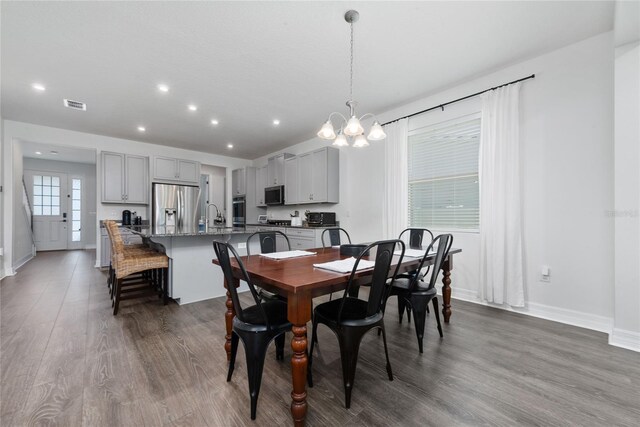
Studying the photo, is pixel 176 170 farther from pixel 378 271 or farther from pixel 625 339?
pixel 625 339

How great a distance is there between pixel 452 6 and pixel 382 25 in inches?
20.9

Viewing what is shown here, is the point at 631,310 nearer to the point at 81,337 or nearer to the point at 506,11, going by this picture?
the point at 506,11

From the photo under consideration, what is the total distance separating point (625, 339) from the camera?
216 centimetres

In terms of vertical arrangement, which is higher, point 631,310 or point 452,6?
point 452,6

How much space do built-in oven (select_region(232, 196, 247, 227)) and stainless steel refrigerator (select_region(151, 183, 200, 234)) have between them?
1078mm

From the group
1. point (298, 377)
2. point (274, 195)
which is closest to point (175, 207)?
point (274, 195)

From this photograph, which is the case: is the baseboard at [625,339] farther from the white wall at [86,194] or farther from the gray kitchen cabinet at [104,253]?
the white wall at [86,194]

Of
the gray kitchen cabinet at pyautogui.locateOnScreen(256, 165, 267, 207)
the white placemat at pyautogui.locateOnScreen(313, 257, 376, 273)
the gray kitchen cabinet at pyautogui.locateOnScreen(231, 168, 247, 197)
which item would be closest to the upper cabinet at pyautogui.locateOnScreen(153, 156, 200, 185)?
the gray kitchen cabinet at pyautogui.locateOnScreen(231, 168, 247, 197)

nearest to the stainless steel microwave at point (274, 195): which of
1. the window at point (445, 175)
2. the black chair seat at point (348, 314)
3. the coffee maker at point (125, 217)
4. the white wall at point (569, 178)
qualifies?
the coffee maker at point (125, 217)

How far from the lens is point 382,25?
229cm

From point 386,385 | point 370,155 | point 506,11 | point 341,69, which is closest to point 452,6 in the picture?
point 506,11

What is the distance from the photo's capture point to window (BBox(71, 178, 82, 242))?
803 cm

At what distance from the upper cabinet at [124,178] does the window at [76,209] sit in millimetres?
4204

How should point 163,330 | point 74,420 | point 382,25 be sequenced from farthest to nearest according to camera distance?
point 163,330 < point 382,25 < point 74,420
